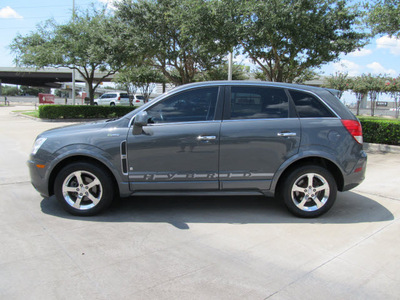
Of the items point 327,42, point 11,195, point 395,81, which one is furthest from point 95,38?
point 395,81

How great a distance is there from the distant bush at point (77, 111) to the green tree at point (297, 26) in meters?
12.5

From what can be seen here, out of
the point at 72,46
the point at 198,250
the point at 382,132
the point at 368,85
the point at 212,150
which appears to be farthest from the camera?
the point at 368,85

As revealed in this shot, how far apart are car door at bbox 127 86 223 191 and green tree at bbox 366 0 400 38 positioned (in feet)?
31.7

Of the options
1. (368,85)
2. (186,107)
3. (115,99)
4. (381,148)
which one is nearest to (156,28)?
Result: (381,148)

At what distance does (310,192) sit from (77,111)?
62.9ft

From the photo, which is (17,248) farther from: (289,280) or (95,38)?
(95,38)

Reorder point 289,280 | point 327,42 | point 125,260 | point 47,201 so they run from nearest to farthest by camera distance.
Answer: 1. point 289,280
2. point 125,260
3. point 47,201
4. point 327,42

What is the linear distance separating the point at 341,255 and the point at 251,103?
2.20 metres

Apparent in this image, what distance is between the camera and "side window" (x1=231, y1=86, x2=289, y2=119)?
171 inches

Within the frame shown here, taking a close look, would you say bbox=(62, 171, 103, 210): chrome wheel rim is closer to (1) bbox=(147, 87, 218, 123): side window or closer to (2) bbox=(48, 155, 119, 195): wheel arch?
(2) bbox=(48, 155, 119, 195): wheel arch

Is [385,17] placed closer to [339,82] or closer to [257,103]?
[257,103]

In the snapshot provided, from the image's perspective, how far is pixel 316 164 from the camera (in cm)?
448

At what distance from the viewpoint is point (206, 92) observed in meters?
4.39

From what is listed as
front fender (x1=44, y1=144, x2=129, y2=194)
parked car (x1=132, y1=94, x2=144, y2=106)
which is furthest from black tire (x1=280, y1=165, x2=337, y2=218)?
parked car (x1=132, y1=94, x2=144, y2=106)
